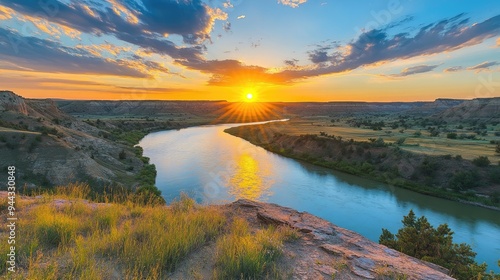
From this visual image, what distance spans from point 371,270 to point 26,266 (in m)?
5.58

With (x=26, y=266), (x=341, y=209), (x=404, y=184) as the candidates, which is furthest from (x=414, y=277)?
(x=404, y=184)

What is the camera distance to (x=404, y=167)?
29.0 meters

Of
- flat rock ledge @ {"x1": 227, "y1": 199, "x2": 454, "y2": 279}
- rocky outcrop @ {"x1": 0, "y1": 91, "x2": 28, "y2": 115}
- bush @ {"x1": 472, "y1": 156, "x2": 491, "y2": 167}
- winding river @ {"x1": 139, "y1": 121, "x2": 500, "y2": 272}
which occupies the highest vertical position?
rocky outcrop @ {"x1": 0, "y1": 91, "x2": 28, "y2": 115}

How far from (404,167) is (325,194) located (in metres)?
11.5

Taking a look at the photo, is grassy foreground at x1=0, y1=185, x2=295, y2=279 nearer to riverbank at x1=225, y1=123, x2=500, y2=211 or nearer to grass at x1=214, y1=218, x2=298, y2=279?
grass at x1=214, y1=218, x2=298, y2=279

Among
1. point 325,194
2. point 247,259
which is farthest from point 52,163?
point 325,194

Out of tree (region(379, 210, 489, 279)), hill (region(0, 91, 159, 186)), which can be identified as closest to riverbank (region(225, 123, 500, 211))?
tree (region(379, 210, 489, 279))

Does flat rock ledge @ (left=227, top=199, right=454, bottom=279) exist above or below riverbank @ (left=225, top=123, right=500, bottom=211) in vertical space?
above

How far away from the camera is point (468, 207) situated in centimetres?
2150

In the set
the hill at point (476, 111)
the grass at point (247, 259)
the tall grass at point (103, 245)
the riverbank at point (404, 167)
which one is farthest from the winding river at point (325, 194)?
the hill at point (476, 111)

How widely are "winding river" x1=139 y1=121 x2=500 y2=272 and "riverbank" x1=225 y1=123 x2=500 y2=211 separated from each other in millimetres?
1184

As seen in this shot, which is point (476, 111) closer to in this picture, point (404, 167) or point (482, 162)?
point (482, 162)

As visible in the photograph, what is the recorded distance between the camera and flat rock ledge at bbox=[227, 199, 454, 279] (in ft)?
14.0

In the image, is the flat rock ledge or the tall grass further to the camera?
the flat rock ledge
